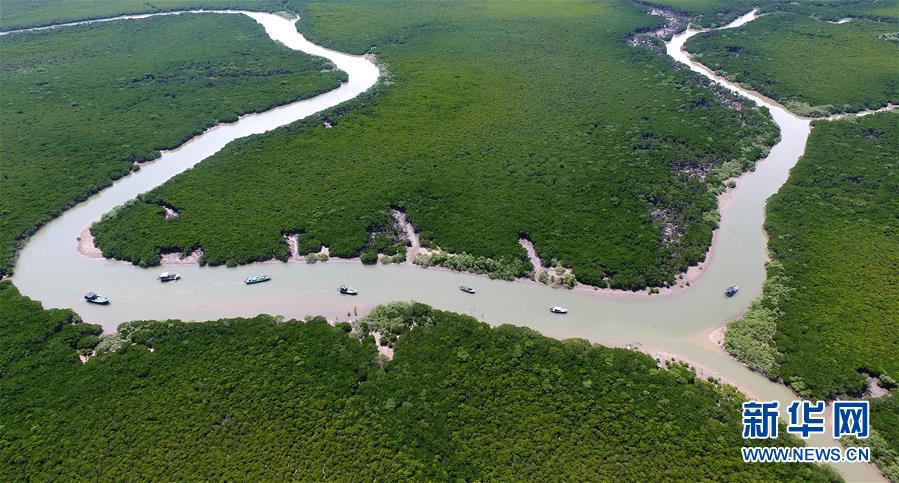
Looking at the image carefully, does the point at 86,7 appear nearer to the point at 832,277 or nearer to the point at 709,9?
the point at 709,9

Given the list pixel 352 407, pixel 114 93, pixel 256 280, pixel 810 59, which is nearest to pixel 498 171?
pixel 256 280

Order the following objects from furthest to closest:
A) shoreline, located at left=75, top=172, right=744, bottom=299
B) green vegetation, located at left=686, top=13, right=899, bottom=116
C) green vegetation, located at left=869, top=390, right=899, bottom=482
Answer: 1. green vegetation, located at left=686, top=13, right=899, bottom=116
2. shoreline, located at left=75, top=172, right=744, bottom=299
3. green vegetation, located at left=869, top=390, right=899, bottom=482

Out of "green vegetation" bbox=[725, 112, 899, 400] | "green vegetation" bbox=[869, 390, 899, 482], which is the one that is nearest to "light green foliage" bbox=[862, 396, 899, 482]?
"green vegetation" bbox=[869, 390, 899, 482]

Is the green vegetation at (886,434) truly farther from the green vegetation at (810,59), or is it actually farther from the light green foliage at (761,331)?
the green vegetation at (810,59)

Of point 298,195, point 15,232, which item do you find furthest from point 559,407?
point 15,232

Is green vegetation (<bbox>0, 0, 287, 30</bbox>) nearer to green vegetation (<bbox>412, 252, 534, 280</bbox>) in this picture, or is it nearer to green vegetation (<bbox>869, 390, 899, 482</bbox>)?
green vegetation (<bbox>412, 252, 534, 280</bbox>)

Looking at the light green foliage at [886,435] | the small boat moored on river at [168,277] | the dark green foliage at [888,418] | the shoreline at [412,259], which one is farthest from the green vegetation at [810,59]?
the small boat moored on river at [168,277]
